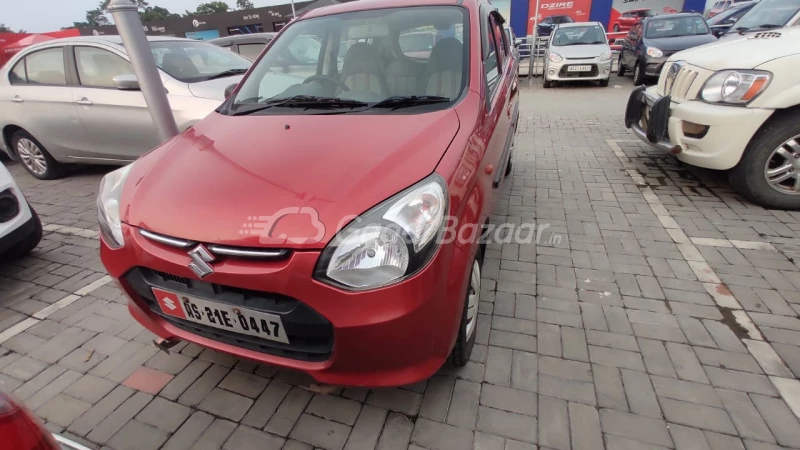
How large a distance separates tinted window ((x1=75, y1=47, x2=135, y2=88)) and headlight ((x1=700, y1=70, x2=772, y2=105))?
5307mm

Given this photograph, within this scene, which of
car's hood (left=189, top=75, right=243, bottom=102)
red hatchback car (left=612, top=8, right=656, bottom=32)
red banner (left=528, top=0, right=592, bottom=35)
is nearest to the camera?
Answer: car's hood (left=189, top=75, right=243, bottom=102)

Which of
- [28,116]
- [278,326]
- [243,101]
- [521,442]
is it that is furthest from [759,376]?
[28,116]

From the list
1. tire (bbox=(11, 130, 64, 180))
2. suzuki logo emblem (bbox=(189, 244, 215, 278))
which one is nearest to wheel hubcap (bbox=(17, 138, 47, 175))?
tire (bbox=(11, 130, 64, 180))

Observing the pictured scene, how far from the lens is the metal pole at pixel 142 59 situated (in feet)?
8.06

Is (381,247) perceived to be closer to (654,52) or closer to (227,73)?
(227,73)

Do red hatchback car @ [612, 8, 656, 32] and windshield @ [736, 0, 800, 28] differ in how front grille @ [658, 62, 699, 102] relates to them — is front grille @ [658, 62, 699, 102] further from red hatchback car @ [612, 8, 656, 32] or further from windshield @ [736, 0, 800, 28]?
red hatchback car @ [612, 8, 656, 32]

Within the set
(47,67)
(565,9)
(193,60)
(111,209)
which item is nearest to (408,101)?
(111,209)

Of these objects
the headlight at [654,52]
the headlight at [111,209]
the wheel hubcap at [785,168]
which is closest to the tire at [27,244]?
the headlight at [111,209]

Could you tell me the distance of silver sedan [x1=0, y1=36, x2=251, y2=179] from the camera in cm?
401

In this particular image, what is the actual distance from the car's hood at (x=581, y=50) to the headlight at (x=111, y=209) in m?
10.3

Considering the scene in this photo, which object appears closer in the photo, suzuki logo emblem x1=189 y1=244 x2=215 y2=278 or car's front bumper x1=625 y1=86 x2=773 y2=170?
suzuki logo emblem x1=189 y1=244 x2=215 y2=278

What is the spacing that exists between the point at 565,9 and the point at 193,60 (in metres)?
20.1

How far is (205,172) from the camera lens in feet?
5.49

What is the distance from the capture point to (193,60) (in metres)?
4.44
